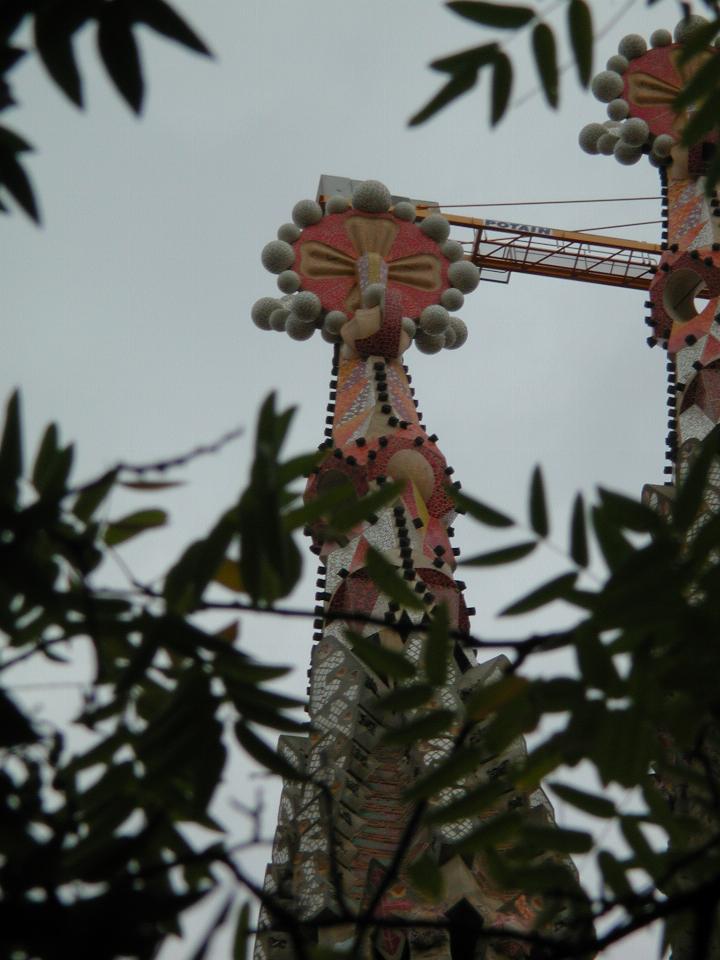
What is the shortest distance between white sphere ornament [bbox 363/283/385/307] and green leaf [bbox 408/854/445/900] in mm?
6689

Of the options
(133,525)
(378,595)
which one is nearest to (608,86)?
(378,595)

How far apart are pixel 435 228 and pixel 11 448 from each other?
7407mm

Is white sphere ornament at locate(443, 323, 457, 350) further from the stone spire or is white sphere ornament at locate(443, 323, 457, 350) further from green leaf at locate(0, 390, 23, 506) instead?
green leaf at locate(0, 390, 23, 506)

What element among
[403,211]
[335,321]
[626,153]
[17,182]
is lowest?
[17,182]

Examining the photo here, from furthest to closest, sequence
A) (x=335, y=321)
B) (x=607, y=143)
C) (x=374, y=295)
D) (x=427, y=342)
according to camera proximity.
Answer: (x=607, y=143) → (x=427, y=342) → (x=335, y=321) → (x=374, y=295)

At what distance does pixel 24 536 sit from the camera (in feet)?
7.72

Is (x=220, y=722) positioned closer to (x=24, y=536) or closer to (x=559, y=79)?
(x=24, y=536)

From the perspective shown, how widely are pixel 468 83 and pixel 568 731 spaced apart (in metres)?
1.03

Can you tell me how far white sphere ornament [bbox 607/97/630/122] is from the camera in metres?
9.88

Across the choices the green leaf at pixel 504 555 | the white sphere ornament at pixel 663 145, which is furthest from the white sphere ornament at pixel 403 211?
the green leaf at pixel 504 555

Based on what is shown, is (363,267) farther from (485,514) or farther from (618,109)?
(485,514)

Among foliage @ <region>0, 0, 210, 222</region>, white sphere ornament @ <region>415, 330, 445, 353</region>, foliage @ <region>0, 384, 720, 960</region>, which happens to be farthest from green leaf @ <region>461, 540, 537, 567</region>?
white sphere ornament @ <region>415, 330, 445, 353</region>

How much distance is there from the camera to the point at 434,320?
9.40 meters

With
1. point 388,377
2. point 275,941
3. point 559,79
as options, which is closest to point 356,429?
point 388,377
